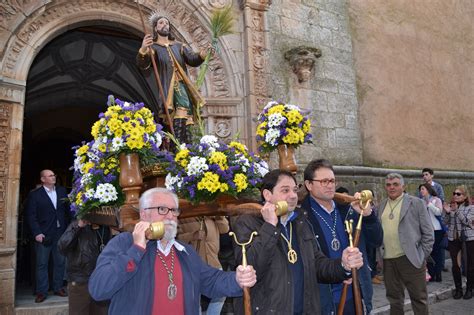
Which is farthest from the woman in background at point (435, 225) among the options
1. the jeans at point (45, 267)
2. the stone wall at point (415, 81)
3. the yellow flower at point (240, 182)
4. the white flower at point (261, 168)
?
the jeans at point (45, 267)

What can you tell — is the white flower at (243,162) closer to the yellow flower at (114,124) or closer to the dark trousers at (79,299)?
the yellow flower at (114,124)

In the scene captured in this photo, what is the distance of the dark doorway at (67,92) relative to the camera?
34.0 ft

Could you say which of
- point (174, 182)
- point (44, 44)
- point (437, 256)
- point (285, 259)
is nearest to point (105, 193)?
point (174, 182)

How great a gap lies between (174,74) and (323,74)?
4.79m

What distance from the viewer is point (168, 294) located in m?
2.40

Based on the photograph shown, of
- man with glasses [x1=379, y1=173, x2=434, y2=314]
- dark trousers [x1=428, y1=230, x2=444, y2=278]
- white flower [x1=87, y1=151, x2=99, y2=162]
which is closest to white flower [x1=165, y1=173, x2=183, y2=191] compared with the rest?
white flower [x1=87, y1=151, x2=99, y2=162]

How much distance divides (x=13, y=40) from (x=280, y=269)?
5747 mm

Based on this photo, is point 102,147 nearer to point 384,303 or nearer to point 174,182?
point 174,182

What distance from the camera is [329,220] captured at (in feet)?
11.1

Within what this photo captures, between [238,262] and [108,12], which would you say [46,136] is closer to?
[108,12]

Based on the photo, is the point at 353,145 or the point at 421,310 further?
the point at 353,145

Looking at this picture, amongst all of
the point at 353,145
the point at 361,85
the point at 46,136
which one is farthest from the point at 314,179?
the point at 46,136

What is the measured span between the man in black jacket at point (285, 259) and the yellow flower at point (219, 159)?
2.39ft

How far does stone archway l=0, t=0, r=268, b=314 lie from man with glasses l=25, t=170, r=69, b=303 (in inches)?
10.4
